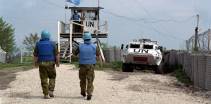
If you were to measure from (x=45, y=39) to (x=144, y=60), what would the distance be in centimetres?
1915

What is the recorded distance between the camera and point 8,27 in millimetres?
83875

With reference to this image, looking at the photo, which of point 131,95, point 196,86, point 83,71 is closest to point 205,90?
point 196,86

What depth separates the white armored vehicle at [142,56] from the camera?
3391 centimetres

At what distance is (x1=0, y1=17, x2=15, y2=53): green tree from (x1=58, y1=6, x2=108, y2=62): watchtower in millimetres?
40291

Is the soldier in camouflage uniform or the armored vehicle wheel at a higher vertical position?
the soldier in camouflage uniform

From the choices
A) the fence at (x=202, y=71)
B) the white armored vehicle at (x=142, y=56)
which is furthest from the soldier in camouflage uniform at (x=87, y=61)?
the white armored vehicle at (x=142, y=56)

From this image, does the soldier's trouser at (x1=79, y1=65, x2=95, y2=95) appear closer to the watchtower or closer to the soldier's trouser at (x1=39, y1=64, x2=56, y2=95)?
the soldier's trouser at (x1=39, y1=64, x2=56, y2=95)

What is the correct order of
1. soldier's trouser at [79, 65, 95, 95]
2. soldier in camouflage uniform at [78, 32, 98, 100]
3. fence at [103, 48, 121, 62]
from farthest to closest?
fence at [103, 48, 121, 62], soldier in camouflage uniform at [78, 32, 98, 100], soldier's trouser at [79, 65, 95, 95]

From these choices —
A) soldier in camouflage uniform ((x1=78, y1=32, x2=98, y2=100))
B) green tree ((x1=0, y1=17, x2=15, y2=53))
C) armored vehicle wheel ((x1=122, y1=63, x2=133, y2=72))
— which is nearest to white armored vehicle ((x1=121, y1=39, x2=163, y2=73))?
armored vehicle wheel ((x1=122, y1=63, x2=133, y2=72))

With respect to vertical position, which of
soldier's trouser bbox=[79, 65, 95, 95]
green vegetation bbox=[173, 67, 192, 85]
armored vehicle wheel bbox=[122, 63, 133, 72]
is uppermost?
soldier's trouser bbox=[79, 65, 95, 95]

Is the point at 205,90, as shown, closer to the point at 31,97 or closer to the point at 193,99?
the point at 193,99

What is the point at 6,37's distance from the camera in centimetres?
8281

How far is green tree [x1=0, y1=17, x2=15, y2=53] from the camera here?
8244cm

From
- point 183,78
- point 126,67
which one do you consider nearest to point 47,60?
point 183,78
